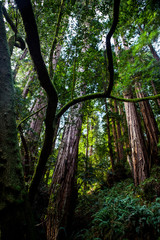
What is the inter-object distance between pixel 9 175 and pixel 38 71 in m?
1.24

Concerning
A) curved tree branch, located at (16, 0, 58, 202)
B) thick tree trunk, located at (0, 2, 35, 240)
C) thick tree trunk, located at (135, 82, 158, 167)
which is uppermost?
thick tree trunk, located at (135, 82, 158, 167)

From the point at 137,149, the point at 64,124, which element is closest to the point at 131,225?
the point at 64,124

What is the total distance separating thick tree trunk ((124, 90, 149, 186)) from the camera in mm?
5199

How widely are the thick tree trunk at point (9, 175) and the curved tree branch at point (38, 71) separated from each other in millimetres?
316

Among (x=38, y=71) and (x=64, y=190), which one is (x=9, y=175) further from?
(x=64, y=190)

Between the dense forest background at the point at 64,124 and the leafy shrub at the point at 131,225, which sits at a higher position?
the dense forest background at the point at 64,124

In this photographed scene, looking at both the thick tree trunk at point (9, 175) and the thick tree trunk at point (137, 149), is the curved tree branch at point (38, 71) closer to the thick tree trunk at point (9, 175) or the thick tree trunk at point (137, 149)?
the thick tree trunk at point (9, 175)

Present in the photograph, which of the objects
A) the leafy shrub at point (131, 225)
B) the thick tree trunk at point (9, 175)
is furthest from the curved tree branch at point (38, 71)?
the leafy shrub at point (131, 225)

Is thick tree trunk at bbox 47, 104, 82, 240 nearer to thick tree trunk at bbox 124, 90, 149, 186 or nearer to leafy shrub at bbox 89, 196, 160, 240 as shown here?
leafy shrub at bbox 89, 196, 160, 240

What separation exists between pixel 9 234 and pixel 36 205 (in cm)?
330

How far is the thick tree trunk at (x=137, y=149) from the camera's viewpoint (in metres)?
5.20

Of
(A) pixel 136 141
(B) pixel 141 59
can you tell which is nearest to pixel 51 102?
(A) pixel 136 141

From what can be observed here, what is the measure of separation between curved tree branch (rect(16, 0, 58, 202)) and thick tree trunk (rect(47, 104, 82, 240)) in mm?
984

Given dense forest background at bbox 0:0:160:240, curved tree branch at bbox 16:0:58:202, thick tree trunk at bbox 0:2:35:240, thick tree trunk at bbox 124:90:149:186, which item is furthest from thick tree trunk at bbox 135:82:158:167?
thick tree trunk at bbox 0:2:35:240
